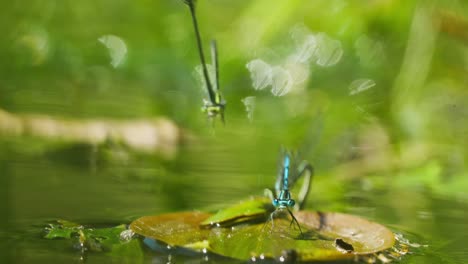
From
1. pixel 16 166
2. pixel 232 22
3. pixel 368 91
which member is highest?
pixel 232 22

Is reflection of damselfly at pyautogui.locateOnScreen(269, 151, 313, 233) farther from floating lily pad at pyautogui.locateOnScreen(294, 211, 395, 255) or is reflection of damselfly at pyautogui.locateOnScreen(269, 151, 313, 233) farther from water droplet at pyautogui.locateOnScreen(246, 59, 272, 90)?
water droplet at pyautogui.locateOnScreen(246, 59, 272, 90)

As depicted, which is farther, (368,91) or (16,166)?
(368,91)

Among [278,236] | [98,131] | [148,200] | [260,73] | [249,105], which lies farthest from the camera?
[260,73]

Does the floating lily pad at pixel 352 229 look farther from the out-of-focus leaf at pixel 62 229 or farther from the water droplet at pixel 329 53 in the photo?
the water droplet at pixel 329 53

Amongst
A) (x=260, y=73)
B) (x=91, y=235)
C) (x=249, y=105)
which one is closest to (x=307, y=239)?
(x=91, y=235)

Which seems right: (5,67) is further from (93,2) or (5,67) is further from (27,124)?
(27,124)

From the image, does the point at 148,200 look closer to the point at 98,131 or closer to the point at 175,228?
the point at 175,228

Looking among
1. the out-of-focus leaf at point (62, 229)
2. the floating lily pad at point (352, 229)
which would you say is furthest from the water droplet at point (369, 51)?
the out-of-focus leaf at point (62, 229)

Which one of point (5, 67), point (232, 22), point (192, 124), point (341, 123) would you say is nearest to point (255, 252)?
point (192, 124)
